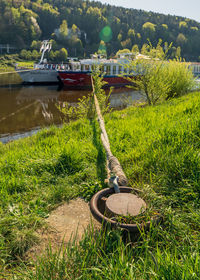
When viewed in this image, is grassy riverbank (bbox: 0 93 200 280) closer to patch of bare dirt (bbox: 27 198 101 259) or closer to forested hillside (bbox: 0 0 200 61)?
patch of bare dirt (bbox: 27 198 101 259)

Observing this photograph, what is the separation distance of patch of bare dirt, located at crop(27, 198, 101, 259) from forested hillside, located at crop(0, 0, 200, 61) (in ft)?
334

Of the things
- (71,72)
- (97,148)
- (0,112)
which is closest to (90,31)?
(71,72)

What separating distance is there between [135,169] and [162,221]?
107 cm

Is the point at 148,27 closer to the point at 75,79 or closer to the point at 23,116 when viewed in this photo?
the point at 75,79

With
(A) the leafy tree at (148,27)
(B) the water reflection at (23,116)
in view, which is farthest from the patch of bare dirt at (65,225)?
(A) the leafy tree at (148,27)

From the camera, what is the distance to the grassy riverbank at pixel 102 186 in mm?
1503

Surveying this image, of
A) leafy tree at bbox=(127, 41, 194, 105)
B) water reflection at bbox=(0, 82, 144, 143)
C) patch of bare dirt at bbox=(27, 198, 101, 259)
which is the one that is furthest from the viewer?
water reflection at bbox=(0, 82, 144, 143)

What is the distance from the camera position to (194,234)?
1927 mm

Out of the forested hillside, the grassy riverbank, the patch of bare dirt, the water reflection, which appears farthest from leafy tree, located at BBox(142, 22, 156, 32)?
the patch of bare dirt

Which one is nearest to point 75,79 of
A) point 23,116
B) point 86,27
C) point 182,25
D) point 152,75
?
point 23,116

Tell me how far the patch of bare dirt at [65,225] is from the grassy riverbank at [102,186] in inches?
4.1

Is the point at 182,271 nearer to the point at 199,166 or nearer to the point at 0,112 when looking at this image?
the point at 199,166

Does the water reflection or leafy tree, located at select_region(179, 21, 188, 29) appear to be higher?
leafy tree, located at select_region(179, 21, 188, 29)

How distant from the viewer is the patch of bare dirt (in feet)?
6.59
